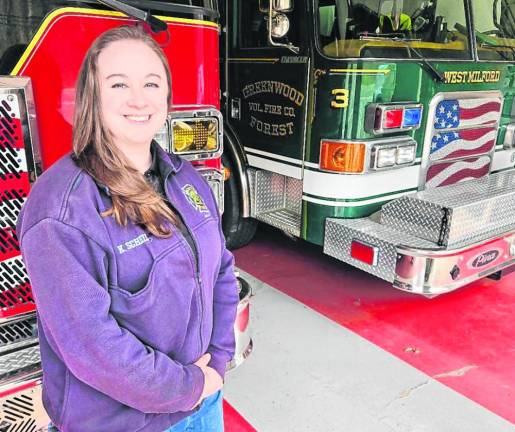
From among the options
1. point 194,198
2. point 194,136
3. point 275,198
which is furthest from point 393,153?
point 194,198

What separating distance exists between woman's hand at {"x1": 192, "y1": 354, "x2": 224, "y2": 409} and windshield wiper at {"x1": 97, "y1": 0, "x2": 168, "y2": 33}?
1207 mm

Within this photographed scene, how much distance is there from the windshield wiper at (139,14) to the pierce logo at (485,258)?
2.20 m

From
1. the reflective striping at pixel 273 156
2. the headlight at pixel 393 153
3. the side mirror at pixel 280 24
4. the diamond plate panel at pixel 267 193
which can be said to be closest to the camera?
the side mirror at pixel 280 24

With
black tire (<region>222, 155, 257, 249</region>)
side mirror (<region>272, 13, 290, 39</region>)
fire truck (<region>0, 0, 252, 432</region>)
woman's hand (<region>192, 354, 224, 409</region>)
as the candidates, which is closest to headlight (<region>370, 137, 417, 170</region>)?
side mirror (<region>272, 13, 290, 39</region>)

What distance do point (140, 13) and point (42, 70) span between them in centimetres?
39

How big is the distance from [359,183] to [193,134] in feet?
4.52

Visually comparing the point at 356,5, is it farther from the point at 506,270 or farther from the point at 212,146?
the point at 506,270

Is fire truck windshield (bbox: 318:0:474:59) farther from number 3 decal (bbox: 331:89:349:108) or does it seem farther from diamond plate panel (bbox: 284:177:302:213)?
diamond plate panel (bbox: 284:177:302:213)

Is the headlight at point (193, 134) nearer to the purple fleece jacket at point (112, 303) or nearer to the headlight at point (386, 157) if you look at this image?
the purple fleece jacket at point (112, 303)

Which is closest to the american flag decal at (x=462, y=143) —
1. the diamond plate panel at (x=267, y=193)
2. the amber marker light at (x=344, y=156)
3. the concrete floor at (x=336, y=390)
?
the amber marker light at (x=344, y=156)

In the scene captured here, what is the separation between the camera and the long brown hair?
106cm

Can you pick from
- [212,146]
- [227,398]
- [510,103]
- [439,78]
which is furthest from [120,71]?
[510,103]

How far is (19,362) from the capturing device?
163 cm

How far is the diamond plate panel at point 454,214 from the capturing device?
2925 millimetres
